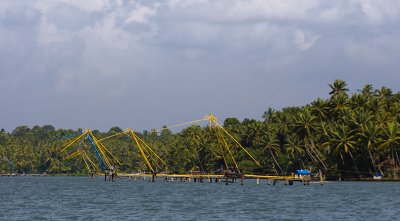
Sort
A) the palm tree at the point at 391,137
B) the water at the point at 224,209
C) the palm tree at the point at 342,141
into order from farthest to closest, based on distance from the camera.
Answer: the palm tree at the point at 342,141, the palm tree at the point at 391,137, the water at the point at 224,209

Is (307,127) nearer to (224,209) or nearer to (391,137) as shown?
(391,137)

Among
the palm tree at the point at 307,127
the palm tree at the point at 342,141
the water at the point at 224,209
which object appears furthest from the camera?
the palm tree at the point at 307,127

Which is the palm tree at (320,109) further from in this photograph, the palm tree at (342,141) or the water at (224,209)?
the water at (224,209)

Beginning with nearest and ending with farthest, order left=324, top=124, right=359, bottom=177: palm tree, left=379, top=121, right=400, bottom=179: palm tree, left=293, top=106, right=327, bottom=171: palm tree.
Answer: left=379, top=121, right=400, bottom=179: palm tree
left=324, top=124, right=359, bottom=177: palm tree
left=293, top=106, right=327, bottom=171: palm tree

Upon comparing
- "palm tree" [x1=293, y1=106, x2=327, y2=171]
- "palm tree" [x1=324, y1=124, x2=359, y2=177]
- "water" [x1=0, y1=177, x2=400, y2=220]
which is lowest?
"water" [x1=0, y1=177, x2=400, y2=220]

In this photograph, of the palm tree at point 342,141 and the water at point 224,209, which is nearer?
the water at point 224,209

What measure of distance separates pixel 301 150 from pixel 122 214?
327 ft

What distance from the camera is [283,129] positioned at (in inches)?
7156

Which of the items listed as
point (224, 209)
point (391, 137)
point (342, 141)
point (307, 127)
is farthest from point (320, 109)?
point (224, 209)

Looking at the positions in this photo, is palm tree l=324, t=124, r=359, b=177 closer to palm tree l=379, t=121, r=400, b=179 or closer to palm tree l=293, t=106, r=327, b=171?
palm tree l=379, t=121, r=400, b=179

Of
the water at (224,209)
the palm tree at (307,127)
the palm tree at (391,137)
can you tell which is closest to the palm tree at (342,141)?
the palm tree at (391,137)

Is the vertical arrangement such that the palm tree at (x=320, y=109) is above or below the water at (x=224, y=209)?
above

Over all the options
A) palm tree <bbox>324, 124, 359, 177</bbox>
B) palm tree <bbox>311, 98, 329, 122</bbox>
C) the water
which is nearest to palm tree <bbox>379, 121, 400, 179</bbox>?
palm tree <bbox>324, 124, 359, 177</bbox>

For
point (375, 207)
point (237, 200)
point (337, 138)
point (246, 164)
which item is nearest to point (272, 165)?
point (246, 164)
